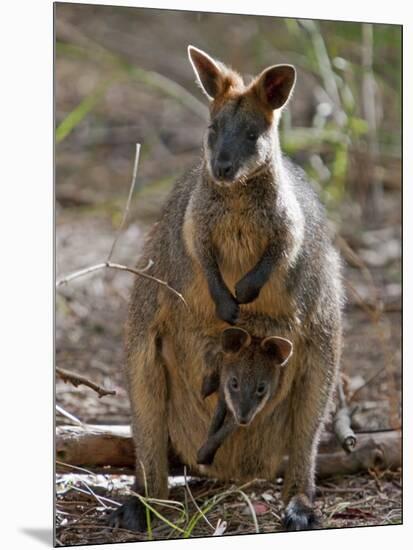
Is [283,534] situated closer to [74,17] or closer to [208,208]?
[208,208]

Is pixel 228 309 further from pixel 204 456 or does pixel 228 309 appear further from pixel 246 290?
pixel 204 456

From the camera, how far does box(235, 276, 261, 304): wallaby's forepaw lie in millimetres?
5301

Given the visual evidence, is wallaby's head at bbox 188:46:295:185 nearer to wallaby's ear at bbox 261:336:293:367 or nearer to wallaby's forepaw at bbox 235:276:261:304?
wallaby's forepaw at bbox 235:276:261:304

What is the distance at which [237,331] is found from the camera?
539cm

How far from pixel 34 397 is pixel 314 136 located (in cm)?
286

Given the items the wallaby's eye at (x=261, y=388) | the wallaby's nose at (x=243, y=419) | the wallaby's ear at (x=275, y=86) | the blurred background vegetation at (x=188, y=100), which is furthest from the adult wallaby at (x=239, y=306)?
the blurred background vegetation at (x=188, y=100)

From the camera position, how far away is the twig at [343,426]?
6012 mm

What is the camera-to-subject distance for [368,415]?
268 inches

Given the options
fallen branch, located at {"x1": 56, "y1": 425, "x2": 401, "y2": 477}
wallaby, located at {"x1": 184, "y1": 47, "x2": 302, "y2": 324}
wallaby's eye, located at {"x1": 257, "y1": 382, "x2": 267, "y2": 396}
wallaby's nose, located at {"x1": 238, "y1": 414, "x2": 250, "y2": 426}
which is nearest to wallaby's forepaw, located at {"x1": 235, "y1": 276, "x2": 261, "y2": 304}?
wallaby, located at {"x1": 184, "y1": 47, "x2": 302, "y2": 324}

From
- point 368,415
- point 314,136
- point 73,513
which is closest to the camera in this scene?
point 73,513

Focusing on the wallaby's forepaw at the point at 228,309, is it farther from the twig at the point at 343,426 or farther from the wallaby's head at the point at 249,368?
the twig at the point at 343,426

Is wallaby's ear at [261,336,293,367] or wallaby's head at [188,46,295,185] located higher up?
wallaby's head at [188,46,295,185]

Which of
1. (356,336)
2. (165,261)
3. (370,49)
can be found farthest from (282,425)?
(370,49)

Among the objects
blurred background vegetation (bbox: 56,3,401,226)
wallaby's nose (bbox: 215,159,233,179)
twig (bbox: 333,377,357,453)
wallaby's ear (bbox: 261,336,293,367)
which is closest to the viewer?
wallaby's nose (bbox: 215,159,233,179)
